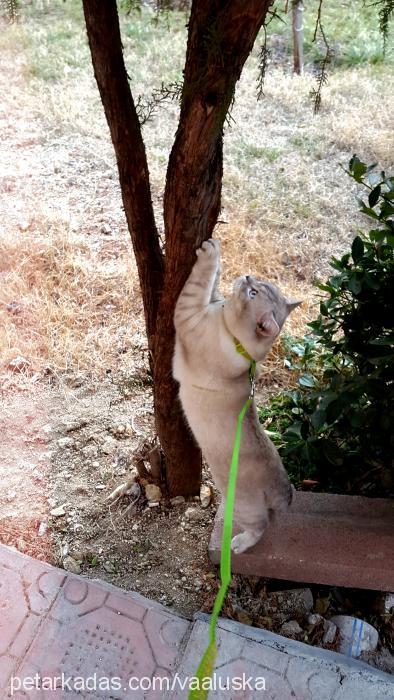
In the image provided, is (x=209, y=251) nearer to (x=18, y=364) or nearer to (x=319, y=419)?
(x=319, y=419)

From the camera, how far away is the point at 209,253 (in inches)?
81.7

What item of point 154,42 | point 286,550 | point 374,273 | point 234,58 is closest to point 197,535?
point 286,550

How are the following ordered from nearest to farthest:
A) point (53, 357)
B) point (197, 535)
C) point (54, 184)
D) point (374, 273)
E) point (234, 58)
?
point (234, 58)
point (374, 273)
point (197, 535)
point (53, 357)
point (54, 184)

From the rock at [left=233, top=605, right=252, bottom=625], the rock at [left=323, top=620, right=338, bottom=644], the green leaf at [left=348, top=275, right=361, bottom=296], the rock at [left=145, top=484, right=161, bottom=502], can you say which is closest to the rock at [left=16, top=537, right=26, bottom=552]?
the rock at [left=145, top=484, right=161, bottom=502]

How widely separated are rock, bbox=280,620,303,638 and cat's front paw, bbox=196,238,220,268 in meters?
1.37

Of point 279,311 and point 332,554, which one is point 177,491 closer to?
point 332,554

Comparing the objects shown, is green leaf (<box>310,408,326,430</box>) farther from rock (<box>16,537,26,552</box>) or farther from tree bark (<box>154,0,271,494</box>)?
rock (<box>16,537,26,552</box>)

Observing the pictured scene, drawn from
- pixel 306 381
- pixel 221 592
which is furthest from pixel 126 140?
pixel 221 592

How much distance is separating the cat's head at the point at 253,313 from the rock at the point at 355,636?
1.07m

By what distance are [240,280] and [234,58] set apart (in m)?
0.71

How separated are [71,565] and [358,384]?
1336 mm

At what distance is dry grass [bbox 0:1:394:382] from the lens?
12.6 ft

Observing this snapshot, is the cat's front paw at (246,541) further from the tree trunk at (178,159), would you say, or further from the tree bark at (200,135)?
the tree bark at (200,135)

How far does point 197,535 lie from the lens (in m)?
2.69
